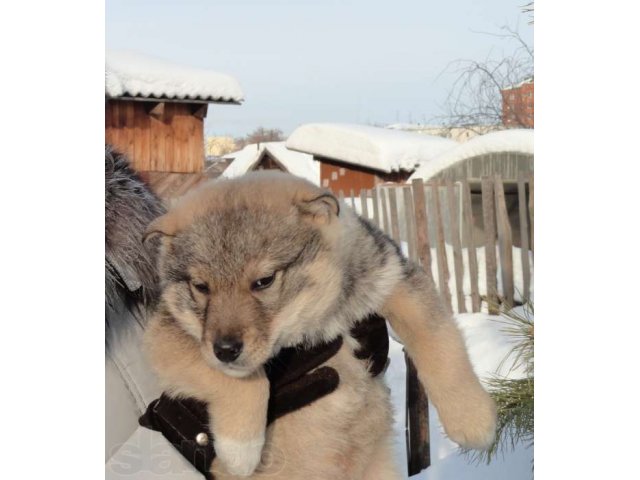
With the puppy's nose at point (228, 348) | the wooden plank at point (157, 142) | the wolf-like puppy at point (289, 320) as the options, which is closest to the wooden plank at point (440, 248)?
the wooden plank at point (157, 142)

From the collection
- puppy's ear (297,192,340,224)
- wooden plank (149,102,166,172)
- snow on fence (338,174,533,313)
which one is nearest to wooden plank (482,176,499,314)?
snow on fence (338,174,533,313)

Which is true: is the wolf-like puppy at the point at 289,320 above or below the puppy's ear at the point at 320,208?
below

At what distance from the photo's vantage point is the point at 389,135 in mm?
2867

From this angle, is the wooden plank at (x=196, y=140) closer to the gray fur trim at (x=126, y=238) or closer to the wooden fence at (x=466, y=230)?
the wooden fence at (x=466, y=230)

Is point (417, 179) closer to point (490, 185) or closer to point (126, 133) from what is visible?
point (490, 185)

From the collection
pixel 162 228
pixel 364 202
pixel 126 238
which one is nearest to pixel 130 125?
pixel 126 238

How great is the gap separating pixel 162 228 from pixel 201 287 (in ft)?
0.49

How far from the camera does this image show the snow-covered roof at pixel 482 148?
2.40 meters

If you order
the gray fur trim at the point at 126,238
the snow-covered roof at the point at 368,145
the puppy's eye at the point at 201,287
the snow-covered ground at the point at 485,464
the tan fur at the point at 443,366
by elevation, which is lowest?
the snow-covered ground at the point at 485,464

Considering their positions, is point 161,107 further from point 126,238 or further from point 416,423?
point 416,423

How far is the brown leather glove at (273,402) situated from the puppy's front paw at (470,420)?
0.23 metres
